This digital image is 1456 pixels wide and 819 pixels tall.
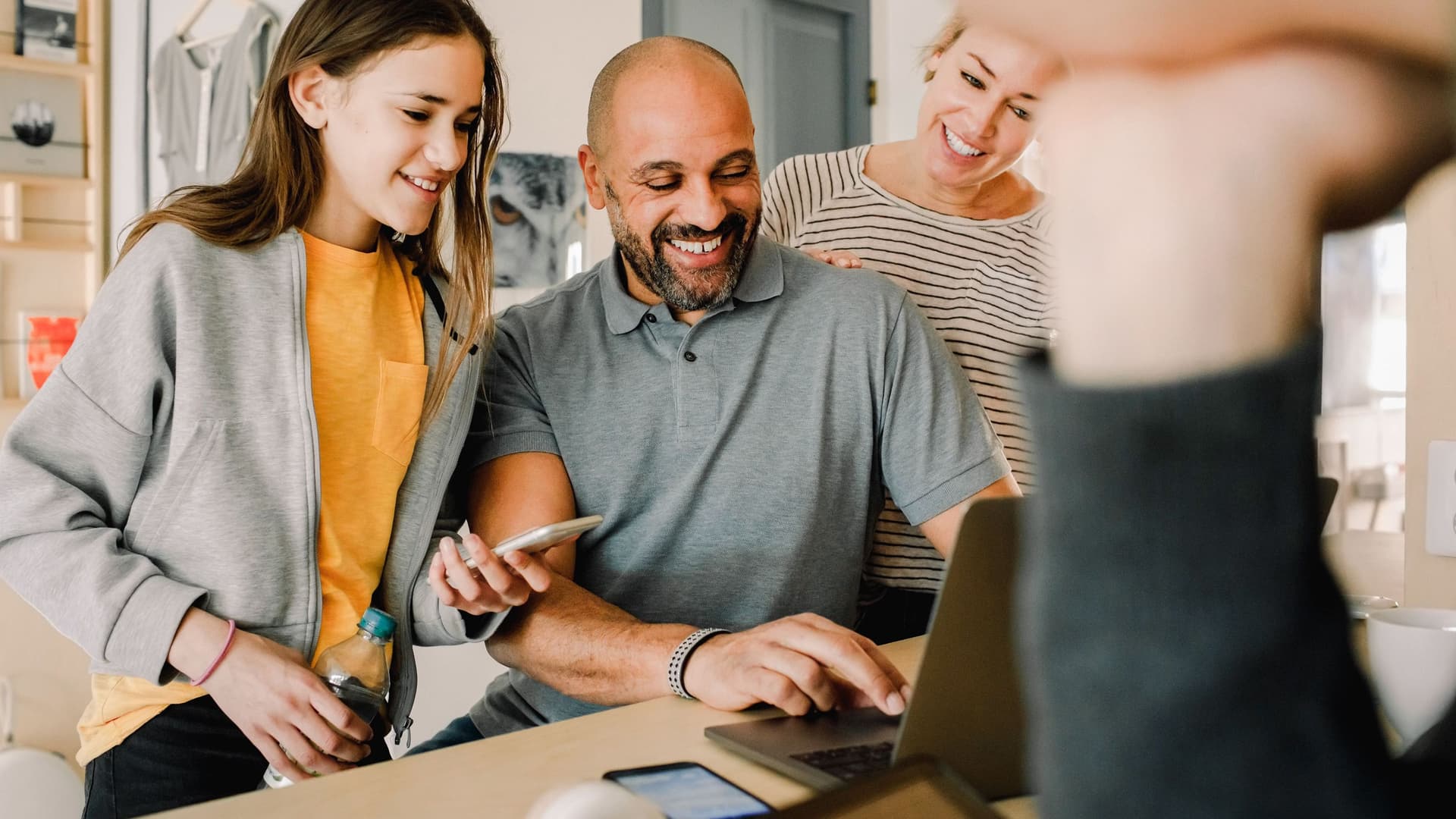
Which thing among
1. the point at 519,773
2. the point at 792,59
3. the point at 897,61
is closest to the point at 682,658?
the point at 519,773

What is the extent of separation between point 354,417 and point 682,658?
0.52 meters

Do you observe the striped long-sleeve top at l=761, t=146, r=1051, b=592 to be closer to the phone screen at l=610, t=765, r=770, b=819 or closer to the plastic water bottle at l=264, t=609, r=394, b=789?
the plastic water bottle at l=264, t=609, r=394, b=789

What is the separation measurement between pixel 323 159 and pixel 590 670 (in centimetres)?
70

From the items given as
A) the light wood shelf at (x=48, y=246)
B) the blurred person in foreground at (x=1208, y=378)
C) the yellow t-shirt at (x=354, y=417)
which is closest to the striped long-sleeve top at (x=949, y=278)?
the yellow t-shirt at (x=354, y=417)

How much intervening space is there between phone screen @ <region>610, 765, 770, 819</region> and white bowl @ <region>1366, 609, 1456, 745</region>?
427mm

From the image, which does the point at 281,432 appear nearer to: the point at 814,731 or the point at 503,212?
the point at 814,731

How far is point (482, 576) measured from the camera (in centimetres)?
117

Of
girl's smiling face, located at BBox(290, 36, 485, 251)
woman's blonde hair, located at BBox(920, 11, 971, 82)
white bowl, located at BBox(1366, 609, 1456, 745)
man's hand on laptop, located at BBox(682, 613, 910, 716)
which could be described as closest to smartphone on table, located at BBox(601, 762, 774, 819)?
man's hand on laptop, located at BBox(682, 613, 910, 716)

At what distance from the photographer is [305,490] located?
48.9 inches

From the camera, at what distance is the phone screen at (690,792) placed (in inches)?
27.9

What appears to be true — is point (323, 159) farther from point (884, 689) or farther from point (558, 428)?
point (884, 689)

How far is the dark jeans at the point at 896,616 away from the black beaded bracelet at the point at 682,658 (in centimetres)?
61

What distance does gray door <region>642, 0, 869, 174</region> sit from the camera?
4012 mm

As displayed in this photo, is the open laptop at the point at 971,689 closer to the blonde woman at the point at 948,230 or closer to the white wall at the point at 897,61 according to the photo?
the blonde woman at the point at 948,230
